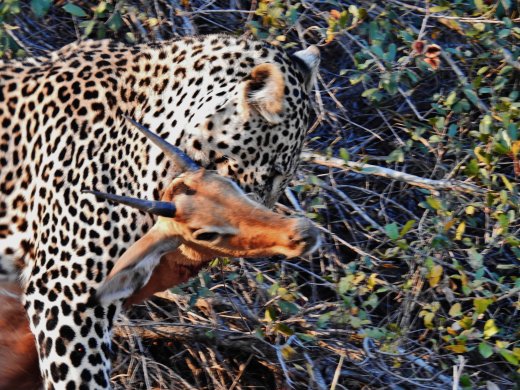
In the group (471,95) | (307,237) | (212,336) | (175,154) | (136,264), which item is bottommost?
(212,336)

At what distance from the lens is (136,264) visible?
3668 mm

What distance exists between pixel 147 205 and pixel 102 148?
64 centimetres

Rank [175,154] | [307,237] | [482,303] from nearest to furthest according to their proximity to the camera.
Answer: [307,237]
[175,154]
[482,303]

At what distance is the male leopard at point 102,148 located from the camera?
13.3 feet

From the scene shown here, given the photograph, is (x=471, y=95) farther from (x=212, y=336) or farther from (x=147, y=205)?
(x=147, y=205)

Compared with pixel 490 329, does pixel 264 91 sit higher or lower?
higher

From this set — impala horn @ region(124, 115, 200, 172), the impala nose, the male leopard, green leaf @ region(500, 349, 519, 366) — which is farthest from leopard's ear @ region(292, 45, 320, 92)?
green leaf @ region(500, 349, 519, 366)

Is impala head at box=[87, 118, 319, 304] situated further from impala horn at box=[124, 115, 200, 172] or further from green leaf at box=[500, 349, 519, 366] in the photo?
green leaf at box=[500, 349, 519, 366]

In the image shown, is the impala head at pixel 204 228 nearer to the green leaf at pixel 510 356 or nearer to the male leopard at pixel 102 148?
the male leopard at pixel 102 148

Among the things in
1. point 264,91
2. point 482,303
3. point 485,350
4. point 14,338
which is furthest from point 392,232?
point 14,338

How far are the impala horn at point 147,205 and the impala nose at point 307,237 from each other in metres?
0.46

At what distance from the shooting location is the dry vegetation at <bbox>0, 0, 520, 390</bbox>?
16.5 feet

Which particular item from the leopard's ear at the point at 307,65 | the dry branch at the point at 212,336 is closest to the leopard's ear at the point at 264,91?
the leopard's ear at the point at 307,65

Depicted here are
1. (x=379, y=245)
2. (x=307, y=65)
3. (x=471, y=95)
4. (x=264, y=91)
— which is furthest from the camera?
(x=379, y=245)
